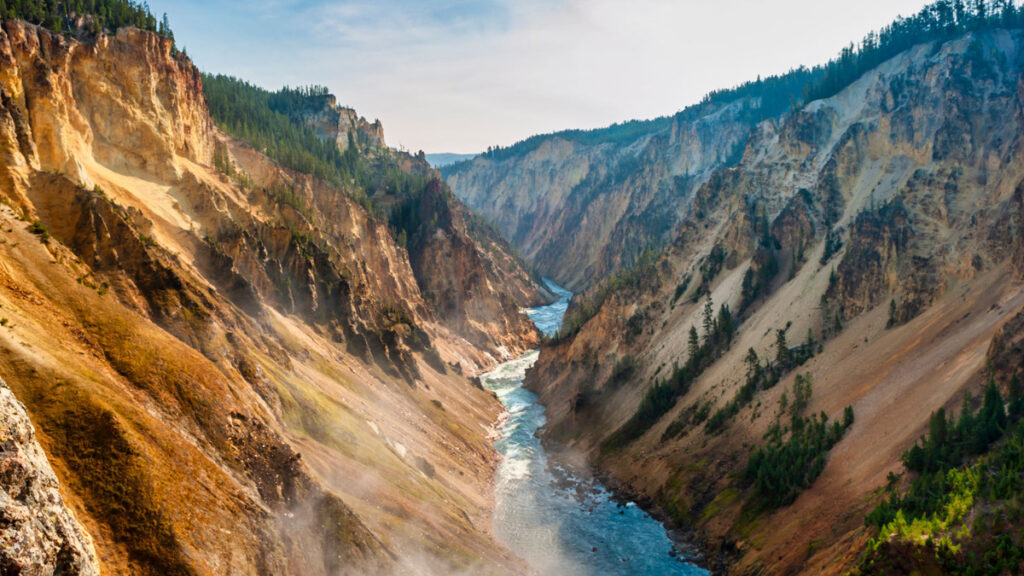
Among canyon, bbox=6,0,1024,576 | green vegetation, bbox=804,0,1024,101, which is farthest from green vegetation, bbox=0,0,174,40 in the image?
green vegetation, bbox=804,0,1024,101

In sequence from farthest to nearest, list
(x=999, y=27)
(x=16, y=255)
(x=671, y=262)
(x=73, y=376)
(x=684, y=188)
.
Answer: (x=684, y=188) < (x=671, y=262) < (x=999, y=27) < (x=16, y=255) < (x=73, y=376)

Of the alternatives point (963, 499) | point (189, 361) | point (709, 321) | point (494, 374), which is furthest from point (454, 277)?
point (963, 499)

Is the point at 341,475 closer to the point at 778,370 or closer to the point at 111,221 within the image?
the point at 111,221

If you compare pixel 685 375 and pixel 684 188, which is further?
pixel 684 188

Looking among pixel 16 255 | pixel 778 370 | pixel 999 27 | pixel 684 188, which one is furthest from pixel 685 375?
pixel 684 188

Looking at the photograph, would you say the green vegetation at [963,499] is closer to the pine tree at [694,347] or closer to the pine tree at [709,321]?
the pine tree at [694,347]

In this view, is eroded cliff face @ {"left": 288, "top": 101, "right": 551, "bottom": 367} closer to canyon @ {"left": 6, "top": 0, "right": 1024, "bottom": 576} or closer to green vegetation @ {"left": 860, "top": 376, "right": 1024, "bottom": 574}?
canyon @ {"left": 6, "top": 0, "right": 1024, "bottom": 576}
